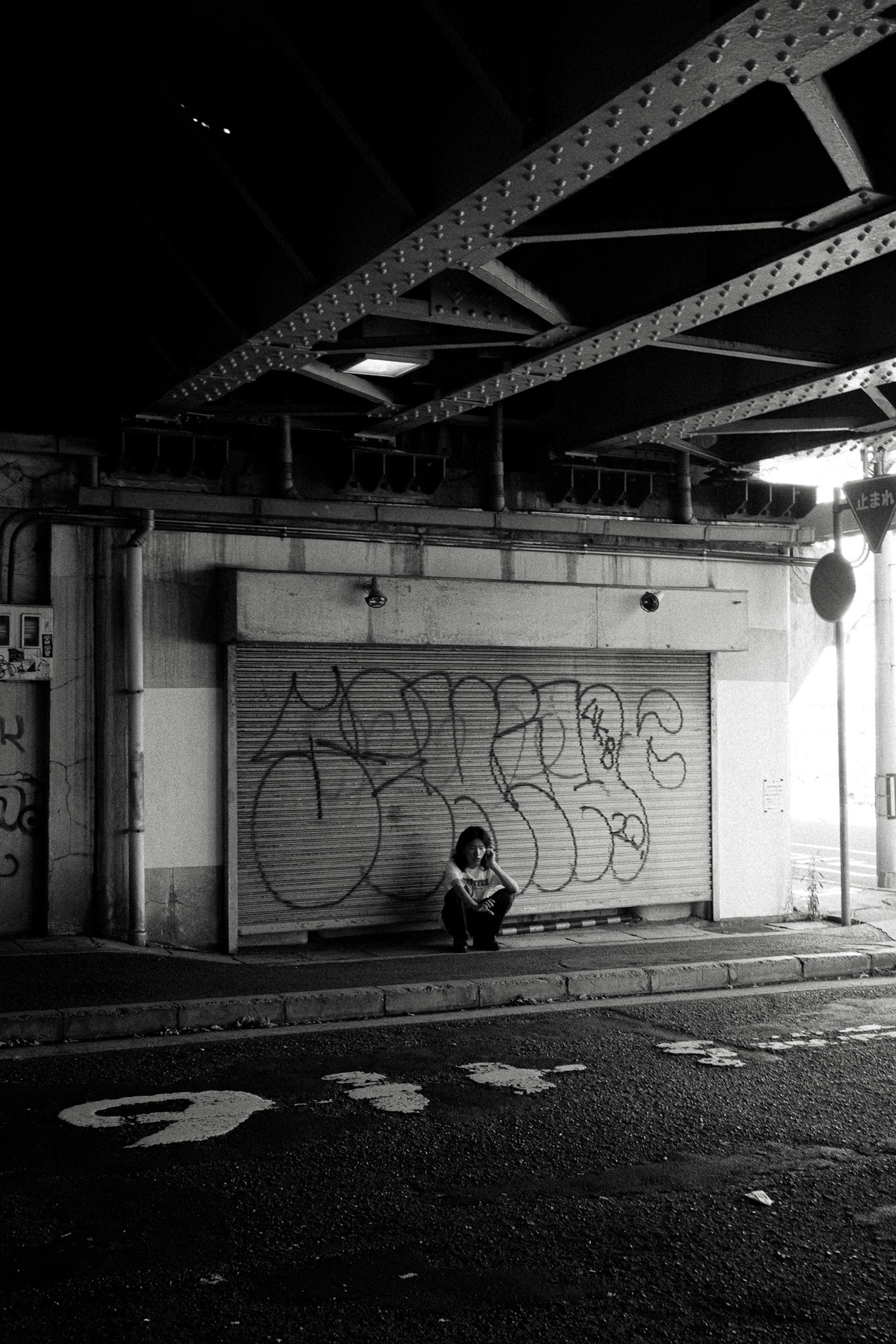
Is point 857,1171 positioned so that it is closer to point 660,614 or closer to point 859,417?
point 859,417

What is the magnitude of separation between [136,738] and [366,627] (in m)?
2.43

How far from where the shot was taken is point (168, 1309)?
4605 millimetres

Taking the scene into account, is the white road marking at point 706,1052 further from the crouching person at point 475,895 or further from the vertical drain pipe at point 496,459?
the vertical drain pipe at point 496,459

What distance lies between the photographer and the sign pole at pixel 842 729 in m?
13.2

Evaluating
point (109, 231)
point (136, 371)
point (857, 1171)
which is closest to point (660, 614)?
point (136, 371)

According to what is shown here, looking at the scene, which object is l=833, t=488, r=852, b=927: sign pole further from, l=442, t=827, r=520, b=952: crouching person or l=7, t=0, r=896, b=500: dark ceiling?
l=442, t=827, r=520, b=952: crouching person

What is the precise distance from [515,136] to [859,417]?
252 inches

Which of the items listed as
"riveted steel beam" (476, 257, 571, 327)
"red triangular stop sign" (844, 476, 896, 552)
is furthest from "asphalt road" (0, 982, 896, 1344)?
"red triangular stop sign" (844, 476, 896, 552)

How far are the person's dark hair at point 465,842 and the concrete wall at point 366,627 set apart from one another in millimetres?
2234

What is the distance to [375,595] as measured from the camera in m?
12.5

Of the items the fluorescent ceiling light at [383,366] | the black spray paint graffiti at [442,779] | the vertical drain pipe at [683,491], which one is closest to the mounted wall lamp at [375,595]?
the black spray paint graffiti at [442,779]

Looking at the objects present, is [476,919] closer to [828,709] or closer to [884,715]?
[884,715]

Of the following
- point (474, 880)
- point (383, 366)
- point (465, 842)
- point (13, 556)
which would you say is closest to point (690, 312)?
point (383, 366)

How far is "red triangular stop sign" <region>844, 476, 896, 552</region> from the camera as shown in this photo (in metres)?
12.2
